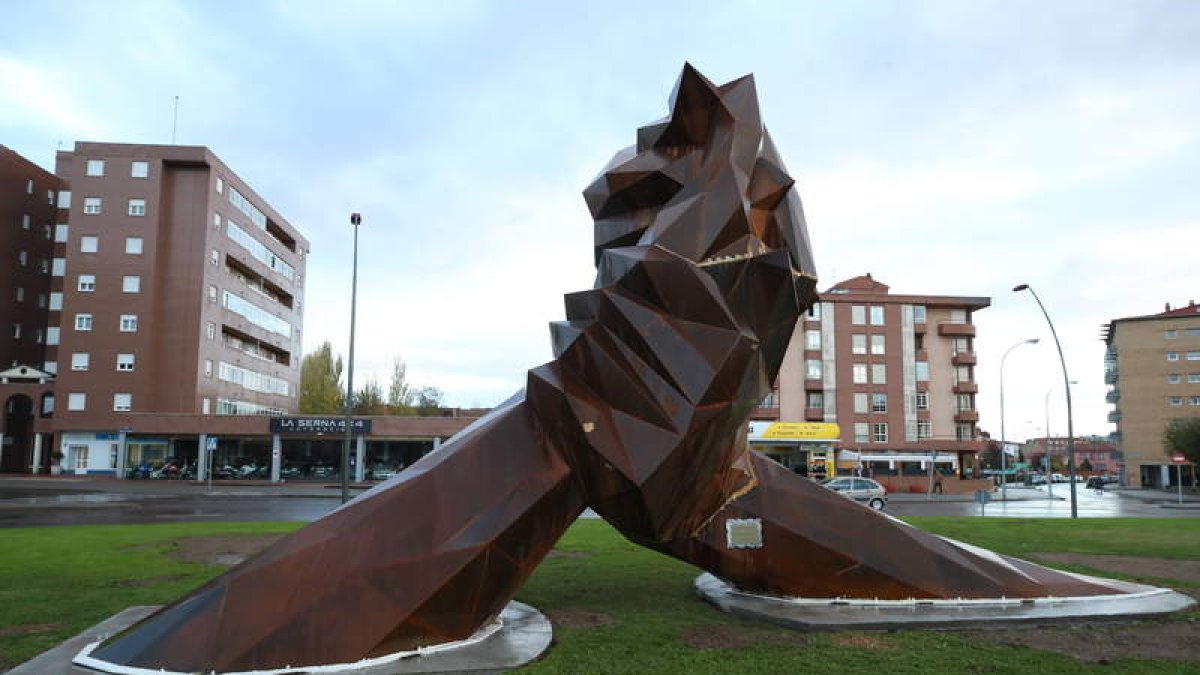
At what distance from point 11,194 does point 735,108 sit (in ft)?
225

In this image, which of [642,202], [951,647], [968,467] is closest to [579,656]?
[951,647]

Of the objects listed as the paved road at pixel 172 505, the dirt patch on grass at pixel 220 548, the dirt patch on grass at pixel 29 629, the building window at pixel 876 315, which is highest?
the building window at pixel 876 315

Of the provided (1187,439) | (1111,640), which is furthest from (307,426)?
(1187,439)

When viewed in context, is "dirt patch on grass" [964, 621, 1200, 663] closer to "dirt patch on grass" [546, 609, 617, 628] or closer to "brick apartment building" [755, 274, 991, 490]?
"dirt patch on grass" [546, 609, 617, 628]

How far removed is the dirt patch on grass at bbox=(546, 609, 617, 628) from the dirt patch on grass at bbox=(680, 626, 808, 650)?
944 mm

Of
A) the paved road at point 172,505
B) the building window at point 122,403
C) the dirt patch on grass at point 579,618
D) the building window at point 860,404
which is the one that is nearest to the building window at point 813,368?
the building window at point 860,404

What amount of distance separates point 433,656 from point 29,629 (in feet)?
15.2

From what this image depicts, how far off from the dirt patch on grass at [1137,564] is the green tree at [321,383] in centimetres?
6691

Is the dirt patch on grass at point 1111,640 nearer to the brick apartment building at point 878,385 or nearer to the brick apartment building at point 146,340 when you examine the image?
the brick apartment building at point 146,340

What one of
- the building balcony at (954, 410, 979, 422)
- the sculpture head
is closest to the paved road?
the sculpture head

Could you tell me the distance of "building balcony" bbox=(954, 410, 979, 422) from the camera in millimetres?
64812

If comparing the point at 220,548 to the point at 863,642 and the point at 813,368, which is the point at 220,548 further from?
the point at 813,368

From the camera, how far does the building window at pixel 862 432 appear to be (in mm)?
63000

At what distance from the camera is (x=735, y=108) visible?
26.0 feet
